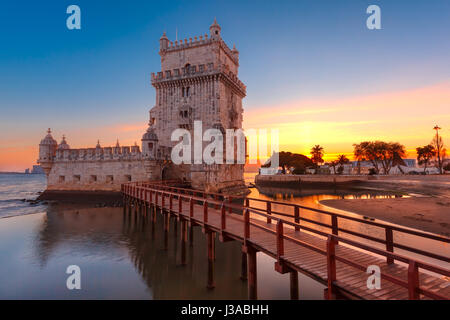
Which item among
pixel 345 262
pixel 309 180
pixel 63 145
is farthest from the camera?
pixel 309 180

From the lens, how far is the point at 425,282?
5457mm

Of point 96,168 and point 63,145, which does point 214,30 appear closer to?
point 96,168

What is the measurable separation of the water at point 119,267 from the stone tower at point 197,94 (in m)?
12.9

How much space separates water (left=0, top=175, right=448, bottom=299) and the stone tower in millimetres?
12932

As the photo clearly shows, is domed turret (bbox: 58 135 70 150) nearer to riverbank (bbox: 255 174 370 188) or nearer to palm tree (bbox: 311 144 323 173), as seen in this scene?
riverbank (bbox: 255 174 370 188)

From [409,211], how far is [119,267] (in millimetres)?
23913

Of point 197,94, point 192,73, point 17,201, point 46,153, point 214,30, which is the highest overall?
point 214,30

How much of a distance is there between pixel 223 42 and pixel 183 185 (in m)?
21.4

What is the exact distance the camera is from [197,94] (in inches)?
1277

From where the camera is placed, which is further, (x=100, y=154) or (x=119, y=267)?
(x=100, y=154)

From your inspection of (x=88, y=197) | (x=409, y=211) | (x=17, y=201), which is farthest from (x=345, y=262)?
(x=17, y=201)

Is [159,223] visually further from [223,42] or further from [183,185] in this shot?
[223,42]

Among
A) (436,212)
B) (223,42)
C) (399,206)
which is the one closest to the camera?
(436,212)
